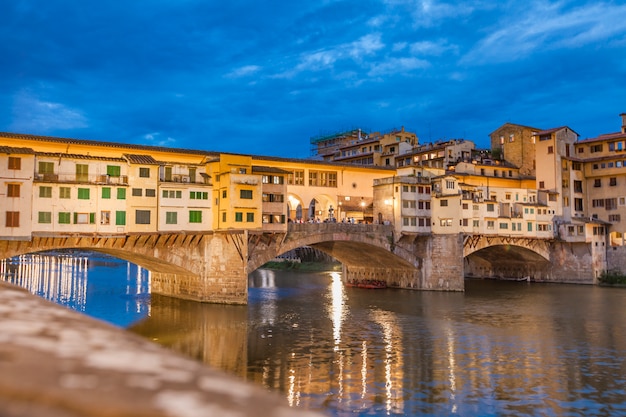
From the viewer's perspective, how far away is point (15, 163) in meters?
39.2

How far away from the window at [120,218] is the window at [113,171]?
10.1 ft

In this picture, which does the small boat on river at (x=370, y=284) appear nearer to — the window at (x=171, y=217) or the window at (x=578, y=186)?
the window at (x=171, y=217)

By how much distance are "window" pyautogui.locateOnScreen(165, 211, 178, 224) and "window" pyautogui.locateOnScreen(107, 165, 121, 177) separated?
16.8 feet

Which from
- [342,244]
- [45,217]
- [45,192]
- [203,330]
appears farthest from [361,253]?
[45,192]

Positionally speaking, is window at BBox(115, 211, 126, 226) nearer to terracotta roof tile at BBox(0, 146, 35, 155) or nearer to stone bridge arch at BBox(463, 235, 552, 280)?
terracotta roof tile at BBox(0, 146, 35, 155)

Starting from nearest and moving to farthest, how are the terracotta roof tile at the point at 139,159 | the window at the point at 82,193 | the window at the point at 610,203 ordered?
the window at the point at 82,193 < the terracotta roof tile at the point at 139,159 < the window at the point at 610,203

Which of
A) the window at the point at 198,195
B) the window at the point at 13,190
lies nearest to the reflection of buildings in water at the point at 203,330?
the window at the point at 198,195

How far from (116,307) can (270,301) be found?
14.0 metres

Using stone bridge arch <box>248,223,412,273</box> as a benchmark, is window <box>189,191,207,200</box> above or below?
above

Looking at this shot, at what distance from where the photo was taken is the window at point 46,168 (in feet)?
133

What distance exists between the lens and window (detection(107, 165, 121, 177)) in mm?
43531

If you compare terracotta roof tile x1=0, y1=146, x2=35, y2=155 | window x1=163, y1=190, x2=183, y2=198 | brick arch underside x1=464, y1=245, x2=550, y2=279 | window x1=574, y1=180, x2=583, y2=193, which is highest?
window x1=574, y1=180, x2=583, y2=193

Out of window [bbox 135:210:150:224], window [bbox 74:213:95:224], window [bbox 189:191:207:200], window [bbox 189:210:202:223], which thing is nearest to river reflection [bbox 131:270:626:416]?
window [bbox 189:210:202:223]

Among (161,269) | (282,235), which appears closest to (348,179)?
(282,235)
